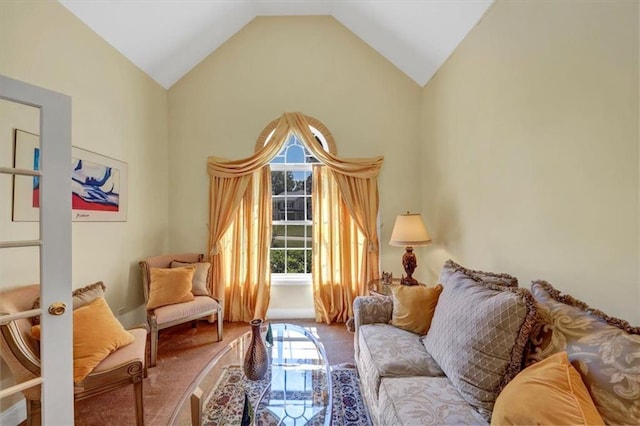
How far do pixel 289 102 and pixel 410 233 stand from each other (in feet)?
6.99

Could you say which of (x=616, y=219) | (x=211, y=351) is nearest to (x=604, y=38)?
(x=616, y=219)

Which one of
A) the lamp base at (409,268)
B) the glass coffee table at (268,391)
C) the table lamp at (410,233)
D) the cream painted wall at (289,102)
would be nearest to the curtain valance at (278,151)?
the cream painted wall at (289,102)

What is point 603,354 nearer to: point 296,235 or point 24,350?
point 24,350

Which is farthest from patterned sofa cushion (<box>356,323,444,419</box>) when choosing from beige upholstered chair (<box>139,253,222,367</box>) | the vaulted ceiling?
the vaulted ceiling

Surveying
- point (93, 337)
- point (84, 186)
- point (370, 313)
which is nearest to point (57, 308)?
point (93, 337)

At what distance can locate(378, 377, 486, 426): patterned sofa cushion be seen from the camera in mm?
1116

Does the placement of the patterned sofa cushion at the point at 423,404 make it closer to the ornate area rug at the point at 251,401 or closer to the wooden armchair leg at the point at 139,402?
the ornate area rug at the point at 251,401

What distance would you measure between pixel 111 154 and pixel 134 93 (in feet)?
2.52

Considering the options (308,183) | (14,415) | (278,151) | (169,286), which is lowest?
(14,415)

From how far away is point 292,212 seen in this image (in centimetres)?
353

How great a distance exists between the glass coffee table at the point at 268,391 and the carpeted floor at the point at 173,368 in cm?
57

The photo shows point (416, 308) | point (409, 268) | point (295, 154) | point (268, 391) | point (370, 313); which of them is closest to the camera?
point (268, 391)

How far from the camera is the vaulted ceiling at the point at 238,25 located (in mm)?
2262

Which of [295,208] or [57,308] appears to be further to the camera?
[295,208]
